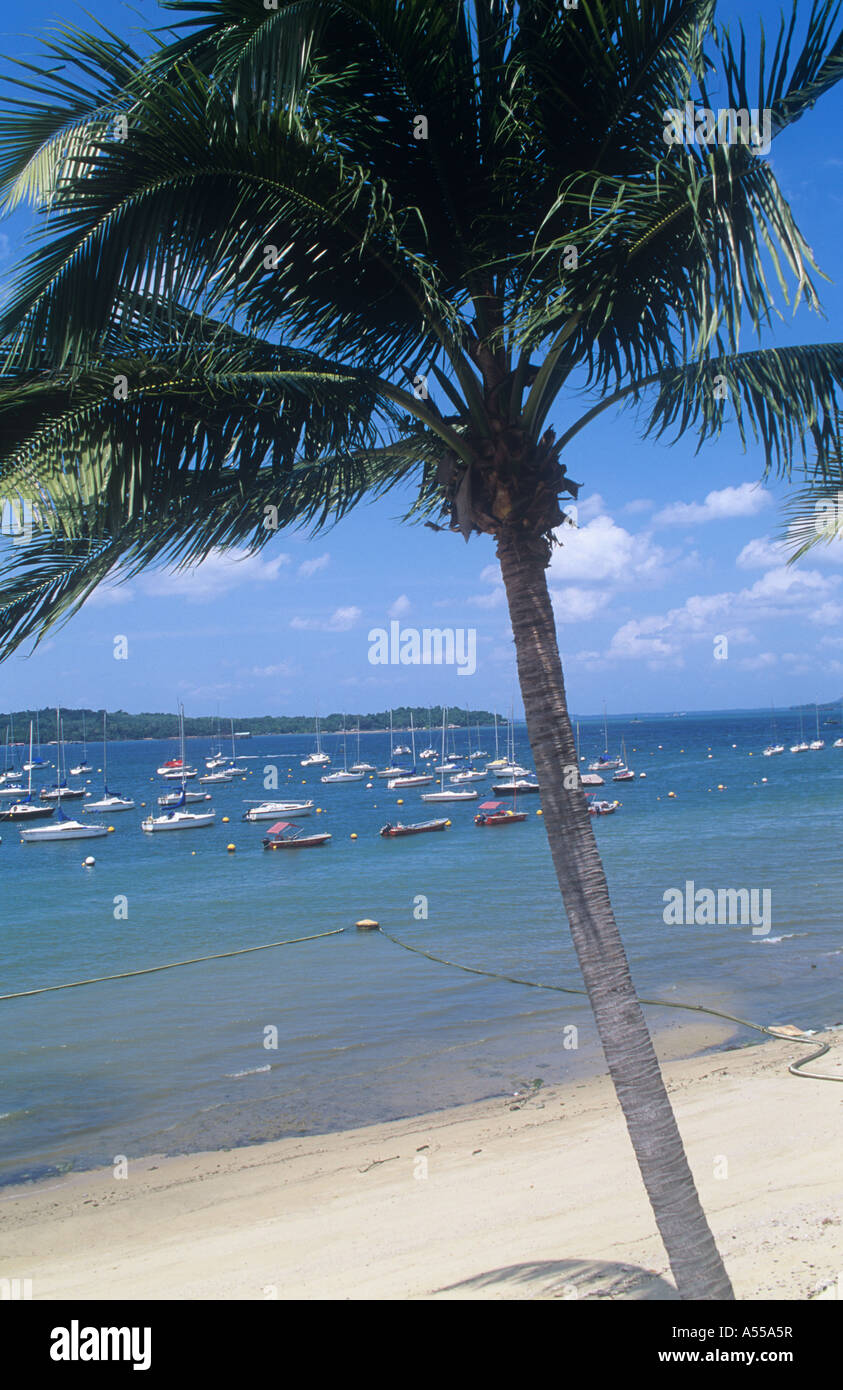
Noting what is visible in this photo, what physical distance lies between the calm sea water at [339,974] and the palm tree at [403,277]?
36.0ft

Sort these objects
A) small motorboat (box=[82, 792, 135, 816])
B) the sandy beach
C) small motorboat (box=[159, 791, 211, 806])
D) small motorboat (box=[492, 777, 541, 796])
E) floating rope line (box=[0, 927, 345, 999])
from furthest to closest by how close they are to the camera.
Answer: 1. small motorboat (box=[82, 792, 135, 816])
2. small motorboat (box=[159, 791, 211, 806])
3. small motorboat (box=[492, 777, 541, 796])
4. floating rope line (box=[0, 927, 345, 999])
5. the sandy beach

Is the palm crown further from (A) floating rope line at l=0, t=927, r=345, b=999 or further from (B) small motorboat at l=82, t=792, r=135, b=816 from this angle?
(B) small motorboat at l=82, t=792, r=135, b=816

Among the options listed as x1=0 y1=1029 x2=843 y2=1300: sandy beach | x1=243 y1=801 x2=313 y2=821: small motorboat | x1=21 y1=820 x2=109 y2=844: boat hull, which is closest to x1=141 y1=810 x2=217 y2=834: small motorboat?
x1=243 y1=801 x2=313 y2=821: small motorboat

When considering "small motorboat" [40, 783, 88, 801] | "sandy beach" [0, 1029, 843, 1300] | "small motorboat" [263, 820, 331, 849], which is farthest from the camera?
"small motorboat" [40, 783, 88, 801]

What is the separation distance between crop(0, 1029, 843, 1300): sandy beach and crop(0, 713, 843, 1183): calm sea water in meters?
1.40

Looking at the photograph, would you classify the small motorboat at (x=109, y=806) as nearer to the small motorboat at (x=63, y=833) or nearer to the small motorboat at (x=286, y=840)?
the small motorboat at (x=63, y=833)

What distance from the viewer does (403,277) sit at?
4.54 meters

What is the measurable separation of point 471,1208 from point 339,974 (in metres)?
15.3

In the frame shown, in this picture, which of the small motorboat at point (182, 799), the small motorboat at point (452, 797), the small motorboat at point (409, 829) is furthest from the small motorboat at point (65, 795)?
the small motorboat at point (409, 829)

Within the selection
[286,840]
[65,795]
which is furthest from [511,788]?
[65,795]

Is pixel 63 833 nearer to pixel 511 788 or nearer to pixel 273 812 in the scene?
pixel 273 812

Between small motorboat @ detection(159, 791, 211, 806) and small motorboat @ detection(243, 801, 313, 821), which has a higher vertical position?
small motorboat @ detection(243, 801, 313, 821)

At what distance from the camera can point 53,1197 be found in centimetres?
1177

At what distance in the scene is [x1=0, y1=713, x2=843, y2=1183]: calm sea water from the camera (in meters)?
15.1
